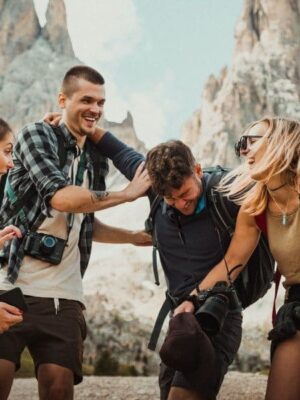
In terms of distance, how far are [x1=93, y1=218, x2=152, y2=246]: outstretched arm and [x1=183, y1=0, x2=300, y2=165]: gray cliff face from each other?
52.9 m

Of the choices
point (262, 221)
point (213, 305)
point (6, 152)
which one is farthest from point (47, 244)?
point (262, 221)

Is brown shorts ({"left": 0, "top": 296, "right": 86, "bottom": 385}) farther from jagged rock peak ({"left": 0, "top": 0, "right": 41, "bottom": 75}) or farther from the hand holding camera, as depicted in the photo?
jagged rock peak ({"left": 0, "top": 0, "right": 41, "bottom": 75})

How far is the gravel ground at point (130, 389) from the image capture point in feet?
42.0

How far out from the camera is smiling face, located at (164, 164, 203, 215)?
5.21 meters

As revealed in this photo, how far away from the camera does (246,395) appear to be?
1272 cm

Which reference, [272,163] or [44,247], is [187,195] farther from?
[44,247]

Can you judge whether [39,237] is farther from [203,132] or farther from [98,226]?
[203,132]

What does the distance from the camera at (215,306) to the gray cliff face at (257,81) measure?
178 ft

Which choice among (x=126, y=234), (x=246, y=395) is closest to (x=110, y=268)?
(x=246, y=395)

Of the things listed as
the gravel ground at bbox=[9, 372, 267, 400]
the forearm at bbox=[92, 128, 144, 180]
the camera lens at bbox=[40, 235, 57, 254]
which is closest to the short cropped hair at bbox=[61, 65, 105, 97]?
the forearm at bbox=[92, 128, 144, 180]

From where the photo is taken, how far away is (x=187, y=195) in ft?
17.2

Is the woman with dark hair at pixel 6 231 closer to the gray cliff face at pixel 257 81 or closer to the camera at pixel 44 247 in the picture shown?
the camera at pixel 44 247

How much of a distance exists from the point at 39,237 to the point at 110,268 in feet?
120

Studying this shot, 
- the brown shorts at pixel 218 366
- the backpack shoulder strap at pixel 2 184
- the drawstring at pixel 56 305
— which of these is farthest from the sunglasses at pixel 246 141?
the backpack shoulder strap at pixel 2 184
